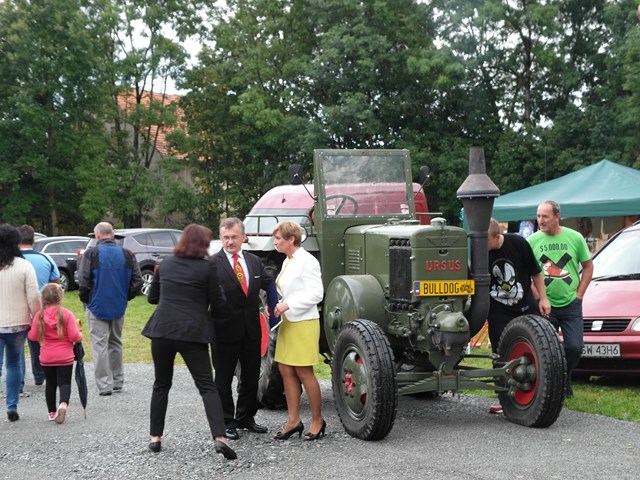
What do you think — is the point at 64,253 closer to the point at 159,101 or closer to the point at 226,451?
the point at 159,101

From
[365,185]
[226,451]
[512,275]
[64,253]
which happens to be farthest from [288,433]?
[64,253]

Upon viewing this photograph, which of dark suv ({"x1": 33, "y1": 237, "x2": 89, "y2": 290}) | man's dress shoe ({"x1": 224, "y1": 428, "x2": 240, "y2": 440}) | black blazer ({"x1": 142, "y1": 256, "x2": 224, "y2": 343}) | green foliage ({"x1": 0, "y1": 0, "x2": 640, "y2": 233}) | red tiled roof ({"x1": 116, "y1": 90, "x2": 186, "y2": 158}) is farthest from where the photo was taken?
red tiled roof ({"x1": 116, "y1": 90, "x2": 186, "y2": 158})

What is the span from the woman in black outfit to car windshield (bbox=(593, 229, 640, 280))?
555 centimetres

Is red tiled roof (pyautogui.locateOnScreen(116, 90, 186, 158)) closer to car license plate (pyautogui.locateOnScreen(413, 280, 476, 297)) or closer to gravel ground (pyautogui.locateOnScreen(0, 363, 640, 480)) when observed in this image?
gravel ground (pyautogui.locateOnScreen(0, 363, 640, 480))

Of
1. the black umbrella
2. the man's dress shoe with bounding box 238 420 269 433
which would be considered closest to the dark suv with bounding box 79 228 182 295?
the black umbrella

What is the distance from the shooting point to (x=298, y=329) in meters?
6.97

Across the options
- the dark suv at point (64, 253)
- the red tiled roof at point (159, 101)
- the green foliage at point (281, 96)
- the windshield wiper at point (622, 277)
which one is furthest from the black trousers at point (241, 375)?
the red tiled roof at point (159, 101)

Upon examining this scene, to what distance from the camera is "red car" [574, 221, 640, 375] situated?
30.0ft

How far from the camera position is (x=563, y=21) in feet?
105

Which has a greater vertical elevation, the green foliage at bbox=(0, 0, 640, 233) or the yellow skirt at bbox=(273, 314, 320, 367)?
the green foliage at bbox=(0, 0, 640, 233)

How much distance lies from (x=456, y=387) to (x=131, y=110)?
3311 centimetres

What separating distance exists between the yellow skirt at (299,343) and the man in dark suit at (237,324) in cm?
27

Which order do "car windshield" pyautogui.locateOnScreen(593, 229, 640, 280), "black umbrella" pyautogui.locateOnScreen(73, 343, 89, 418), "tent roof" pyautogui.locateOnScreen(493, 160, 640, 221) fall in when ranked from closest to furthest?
1. "black umbrella" pyautogui.locateOnScreen(73, 343, 89, 418)
2. "car windshield" pyautogui.locateOnScreen(593, 229, 640, 280)
3. "tent roof" pyautogui.locateOnScreen(493, 160, 640, 221)

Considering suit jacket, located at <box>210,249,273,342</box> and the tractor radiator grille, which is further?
the tractor radiator grille
